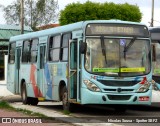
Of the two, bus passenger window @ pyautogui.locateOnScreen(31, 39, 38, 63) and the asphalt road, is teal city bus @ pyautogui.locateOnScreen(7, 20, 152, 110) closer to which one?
the asphalt road

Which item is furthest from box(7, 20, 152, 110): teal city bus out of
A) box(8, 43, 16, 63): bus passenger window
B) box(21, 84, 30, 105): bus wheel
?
box(8, 43, 16, 63): bus passenger window

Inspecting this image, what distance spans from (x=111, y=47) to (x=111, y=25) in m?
0.78

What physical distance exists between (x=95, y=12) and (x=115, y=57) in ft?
115

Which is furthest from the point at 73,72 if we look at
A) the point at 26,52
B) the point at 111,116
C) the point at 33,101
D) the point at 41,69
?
the point at 33,101

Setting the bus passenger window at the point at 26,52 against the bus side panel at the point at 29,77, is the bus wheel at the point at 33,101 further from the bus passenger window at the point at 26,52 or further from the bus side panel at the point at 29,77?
the bus passenger window at the point at 26,52

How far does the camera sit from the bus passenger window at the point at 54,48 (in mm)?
18641

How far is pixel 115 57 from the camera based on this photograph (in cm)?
1647

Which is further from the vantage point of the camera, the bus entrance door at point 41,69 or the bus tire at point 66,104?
the bus entrance door at point 41,69

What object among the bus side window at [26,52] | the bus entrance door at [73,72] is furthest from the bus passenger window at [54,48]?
the bus side window at [26,52]

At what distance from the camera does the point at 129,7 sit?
2055 inches

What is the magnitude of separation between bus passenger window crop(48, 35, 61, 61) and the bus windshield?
2.32 meters

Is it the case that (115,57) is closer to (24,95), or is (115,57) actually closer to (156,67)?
(156,67)

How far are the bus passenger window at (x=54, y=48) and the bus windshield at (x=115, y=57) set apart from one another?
2.32 metres

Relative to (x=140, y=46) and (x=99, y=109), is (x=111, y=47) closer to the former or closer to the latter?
(x=140, y=46)
